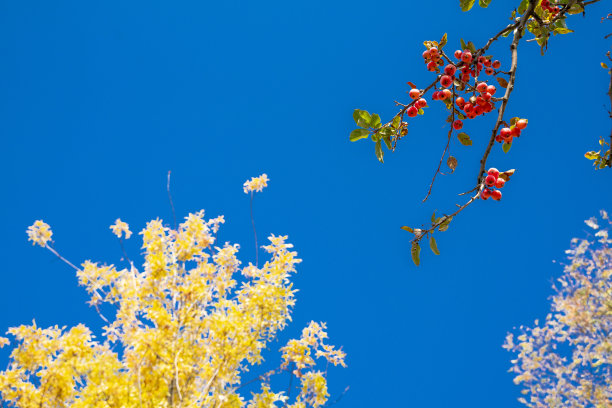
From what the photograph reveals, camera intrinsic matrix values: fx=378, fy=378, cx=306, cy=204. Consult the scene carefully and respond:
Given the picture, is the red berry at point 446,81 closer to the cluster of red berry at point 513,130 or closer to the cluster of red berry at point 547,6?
the cluster of red berry at point 513,130

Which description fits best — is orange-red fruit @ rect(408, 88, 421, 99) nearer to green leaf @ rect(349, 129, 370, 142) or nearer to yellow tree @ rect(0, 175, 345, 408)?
green leaf @ rect(349, 129, 370, 142)

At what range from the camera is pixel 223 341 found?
3.95 m

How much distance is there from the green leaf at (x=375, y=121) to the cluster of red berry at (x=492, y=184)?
0.62m

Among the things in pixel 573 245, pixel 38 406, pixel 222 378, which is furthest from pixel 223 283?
pixel 573 245

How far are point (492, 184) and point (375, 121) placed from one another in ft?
2.23

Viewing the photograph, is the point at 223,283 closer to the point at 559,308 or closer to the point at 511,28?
the point at 511,28

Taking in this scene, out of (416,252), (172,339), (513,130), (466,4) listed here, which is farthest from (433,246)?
(172,339)

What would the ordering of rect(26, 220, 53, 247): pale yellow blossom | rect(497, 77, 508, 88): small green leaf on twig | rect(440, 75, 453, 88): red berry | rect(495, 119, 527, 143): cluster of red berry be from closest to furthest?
rect(495, 119, 527, 143): cluster of red berry → rect(440, 75, 453, 88): red berry → rect(497, 77, 508, 88): small green leaf on twig → rect(26, 220, 53, 247): pale yellow blossom

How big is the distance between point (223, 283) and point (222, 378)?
1.01 meters

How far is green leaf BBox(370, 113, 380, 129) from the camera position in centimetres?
206

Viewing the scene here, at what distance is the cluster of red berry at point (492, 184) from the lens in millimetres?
1828

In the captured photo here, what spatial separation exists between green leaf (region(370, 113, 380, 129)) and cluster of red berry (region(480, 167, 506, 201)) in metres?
0.62

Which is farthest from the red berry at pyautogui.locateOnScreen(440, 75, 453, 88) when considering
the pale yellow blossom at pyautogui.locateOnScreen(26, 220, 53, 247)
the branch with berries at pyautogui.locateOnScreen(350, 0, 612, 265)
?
the pale yellow blossom at pyautogui.locateOnScreen(26, 220, 53, 247)

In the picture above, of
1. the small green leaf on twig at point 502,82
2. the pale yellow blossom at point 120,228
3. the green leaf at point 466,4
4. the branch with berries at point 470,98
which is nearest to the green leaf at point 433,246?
the branch with berries at point 470,98
